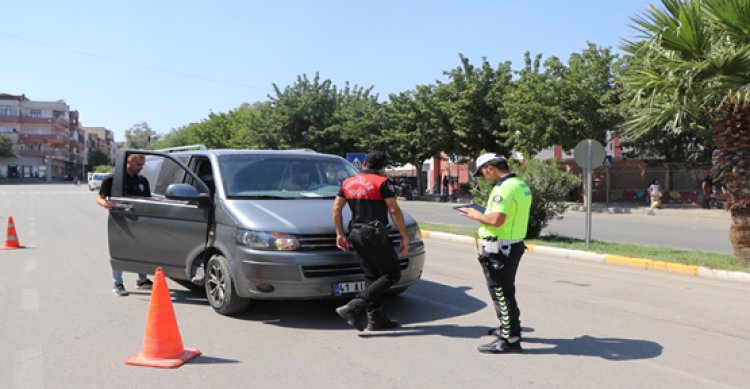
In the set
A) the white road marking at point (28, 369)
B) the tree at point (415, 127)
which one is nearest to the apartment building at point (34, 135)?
the tree at point (415, 127)

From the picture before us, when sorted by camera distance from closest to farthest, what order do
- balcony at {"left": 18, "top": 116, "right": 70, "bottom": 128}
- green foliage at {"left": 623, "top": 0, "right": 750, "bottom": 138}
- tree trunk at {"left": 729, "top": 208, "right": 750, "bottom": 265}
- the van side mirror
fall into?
1. the van side mirror
2. green foliage at {"left": 623, "top": 0, "right": 750, "bottom": 138}
3. tree trunk at {"left": 729, "top": 208, "right": 750, "bottom": 265}
4. balcony at {"left": 18, "top": 116, "right": 70, "bottom": 128}

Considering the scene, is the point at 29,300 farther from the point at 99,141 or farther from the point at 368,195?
the point at 99,141

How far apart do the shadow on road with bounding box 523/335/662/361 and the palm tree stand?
5343 millimetres

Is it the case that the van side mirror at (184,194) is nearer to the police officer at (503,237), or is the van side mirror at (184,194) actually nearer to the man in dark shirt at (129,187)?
the man in dark shirt at (129,187)

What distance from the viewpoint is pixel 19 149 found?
101 m

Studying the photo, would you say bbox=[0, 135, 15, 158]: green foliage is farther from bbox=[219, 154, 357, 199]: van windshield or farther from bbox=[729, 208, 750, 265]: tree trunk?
bbox=[729, 208, 750, 265]: tree trunk

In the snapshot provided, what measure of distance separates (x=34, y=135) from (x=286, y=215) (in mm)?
113069

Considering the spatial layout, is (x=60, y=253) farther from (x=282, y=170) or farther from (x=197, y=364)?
(x=197, y=364)

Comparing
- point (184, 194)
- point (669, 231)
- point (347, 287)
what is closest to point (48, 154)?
point (669, 231)

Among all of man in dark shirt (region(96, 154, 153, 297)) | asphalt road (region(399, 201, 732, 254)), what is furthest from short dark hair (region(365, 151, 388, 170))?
asphalt road (region(399, 201, 732, 254))

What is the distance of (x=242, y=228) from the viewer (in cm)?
588

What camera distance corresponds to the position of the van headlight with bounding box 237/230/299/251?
18.7 feet

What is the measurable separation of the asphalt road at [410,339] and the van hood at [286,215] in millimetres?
945

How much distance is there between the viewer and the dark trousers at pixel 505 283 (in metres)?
4.97
